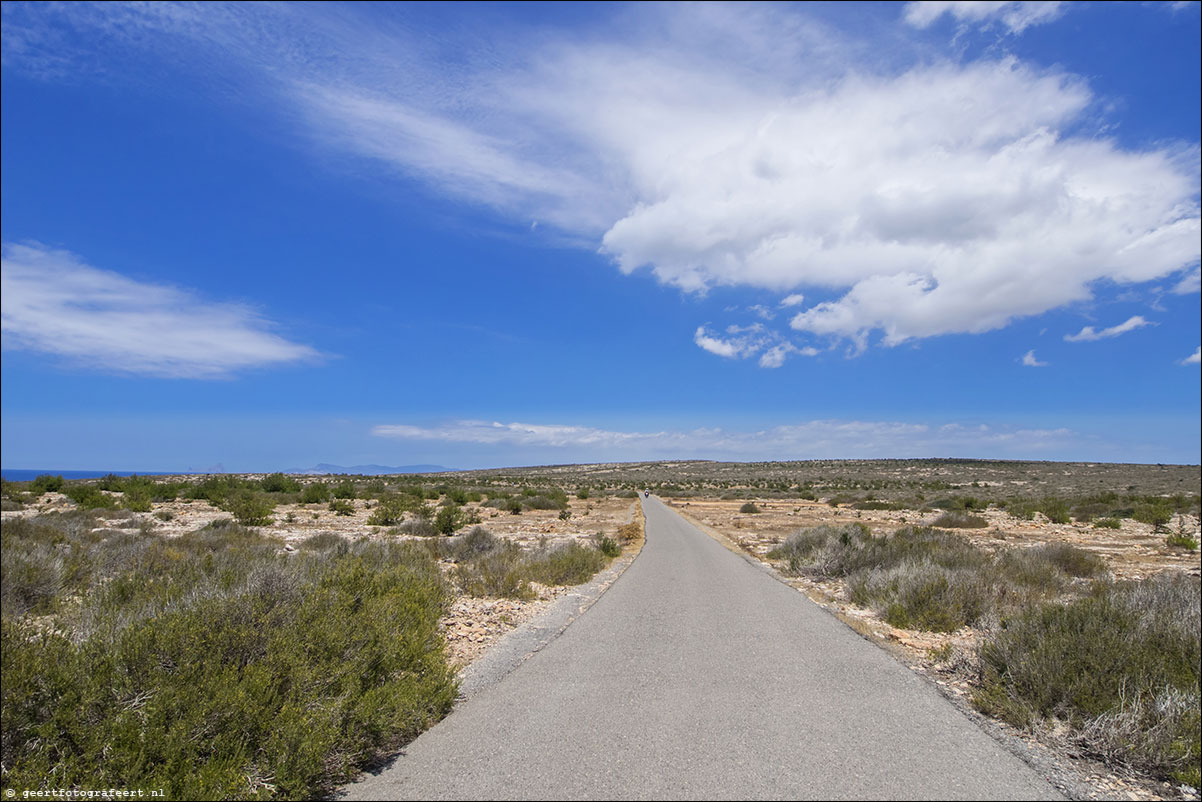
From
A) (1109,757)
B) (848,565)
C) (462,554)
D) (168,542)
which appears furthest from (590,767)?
(168,542)

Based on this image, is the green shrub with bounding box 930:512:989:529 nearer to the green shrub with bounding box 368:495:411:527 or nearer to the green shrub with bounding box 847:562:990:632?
the green shrub with bounding box 847:562:990:632

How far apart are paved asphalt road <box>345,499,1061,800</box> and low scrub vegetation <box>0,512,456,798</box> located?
0.42m

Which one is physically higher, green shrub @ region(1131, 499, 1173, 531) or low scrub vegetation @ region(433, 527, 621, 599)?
low scrub vegetation @ region(433, 527, 621, 599)

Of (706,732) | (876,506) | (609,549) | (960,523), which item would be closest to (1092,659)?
(706,732)

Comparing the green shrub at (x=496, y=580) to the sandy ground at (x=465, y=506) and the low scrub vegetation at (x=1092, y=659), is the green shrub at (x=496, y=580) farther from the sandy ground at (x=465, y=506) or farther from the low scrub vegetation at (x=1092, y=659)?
→ the low scrub vegetation at (x=1092, y=659)

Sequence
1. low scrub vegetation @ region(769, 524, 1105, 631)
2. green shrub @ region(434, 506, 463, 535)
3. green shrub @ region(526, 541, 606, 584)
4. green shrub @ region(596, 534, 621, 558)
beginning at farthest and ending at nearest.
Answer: green shrub @ region(434, 506, 463, 535), green shrub @ region(596, 534, 621, 558), green shrub @ region(526, 541, 606, 584), low scrub vegetation @ region(769, 524, 1105, 631)

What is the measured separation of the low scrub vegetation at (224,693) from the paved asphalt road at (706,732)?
42cm

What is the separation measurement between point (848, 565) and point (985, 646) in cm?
964

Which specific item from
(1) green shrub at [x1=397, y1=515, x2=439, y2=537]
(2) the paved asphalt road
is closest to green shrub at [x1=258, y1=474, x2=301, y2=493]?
(1) green shrub at [x1=397, y1=515, x2=439, y2=537]

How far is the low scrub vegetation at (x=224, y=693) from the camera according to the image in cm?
408

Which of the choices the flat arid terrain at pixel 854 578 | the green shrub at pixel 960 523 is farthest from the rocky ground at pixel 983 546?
the green shrub at pixel 960 523

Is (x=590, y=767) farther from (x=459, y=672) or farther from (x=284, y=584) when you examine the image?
(x=284, y=584)

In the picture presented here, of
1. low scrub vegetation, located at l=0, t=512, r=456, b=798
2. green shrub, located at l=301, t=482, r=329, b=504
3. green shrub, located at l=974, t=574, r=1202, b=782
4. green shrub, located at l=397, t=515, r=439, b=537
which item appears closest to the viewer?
low scrub vegetation, located at l=0, t=512, r=456, b=798

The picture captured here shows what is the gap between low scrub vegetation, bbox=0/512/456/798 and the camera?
4078 millimetres
